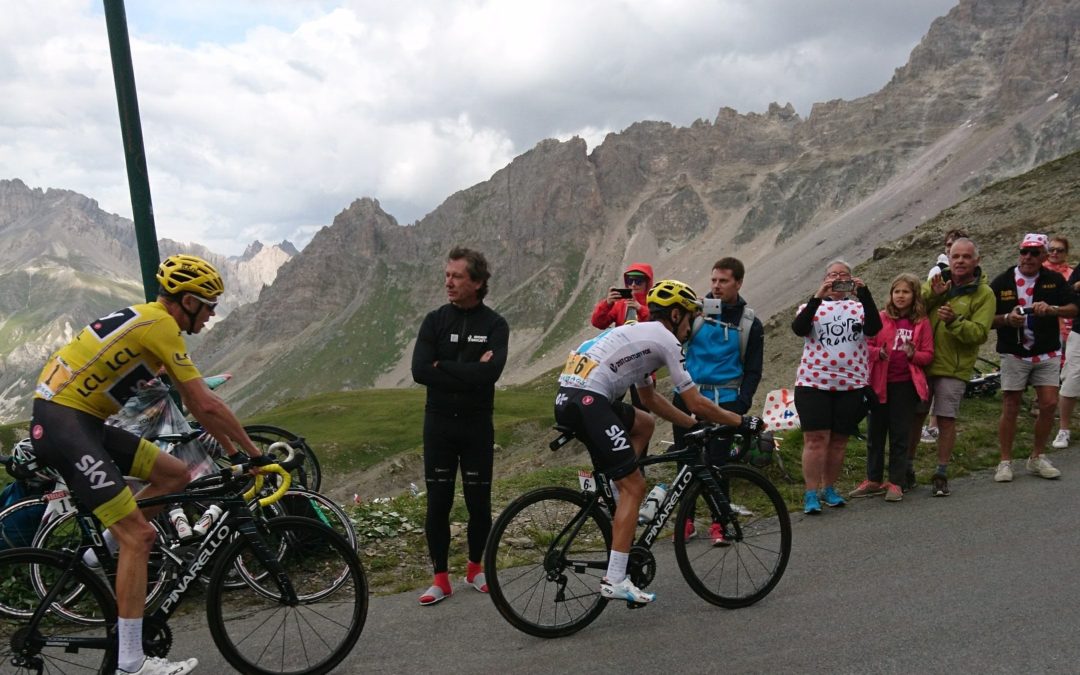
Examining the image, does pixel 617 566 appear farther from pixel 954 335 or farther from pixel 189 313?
pixel 954 335

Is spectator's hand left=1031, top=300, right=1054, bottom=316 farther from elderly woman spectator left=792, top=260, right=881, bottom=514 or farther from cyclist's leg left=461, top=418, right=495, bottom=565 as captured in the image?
cyclist's leg left=461, top=418, right=495, bottom=565

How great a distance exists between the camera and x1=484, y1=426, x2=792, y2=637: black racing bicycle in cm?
579

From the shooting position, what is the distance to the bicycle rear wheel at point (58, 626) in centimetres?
488

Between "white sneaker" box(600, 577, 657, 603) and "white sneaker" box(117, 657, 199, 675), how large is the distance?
305 cm

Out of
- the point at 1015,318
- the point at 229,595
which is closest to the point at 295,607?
the point at 229,595

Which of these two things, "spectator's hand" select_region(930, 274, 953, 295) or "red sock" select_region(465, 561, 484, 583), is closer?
"red sock" select_region(465, 561, 484, 583)

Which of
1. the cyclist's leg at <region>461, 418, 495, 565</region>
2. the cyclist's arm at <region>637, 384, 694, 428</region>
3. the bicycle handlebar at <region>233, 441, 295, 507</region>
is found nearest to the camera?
the bicycle handlebar at <region>233, 441, 295, 507</region>

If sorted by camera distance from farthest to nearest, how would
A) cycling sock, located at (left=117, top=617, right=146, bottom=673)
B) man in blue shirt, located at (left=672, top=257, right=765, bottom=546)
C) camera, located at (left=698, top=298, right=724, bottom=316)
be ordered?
1. man in blue shirt, located at (left=672, top=257, right=765, bottom=546)
2. camera, located at (left=698, top=298, right=724, bottom=316)
3. cycling sock, located at (left=117, top=617, right=146, bottom=673)

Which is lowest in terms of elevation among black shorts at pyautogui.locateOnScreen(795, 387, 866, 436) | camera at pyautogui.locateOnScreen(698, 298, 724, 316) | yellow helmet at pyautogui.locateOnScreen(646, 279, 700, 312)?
black shorts at pyautogui.locateOnScreen(795, 387, 866, 436)

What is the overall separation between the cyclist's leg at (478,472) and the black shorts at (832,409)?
13.3 ft

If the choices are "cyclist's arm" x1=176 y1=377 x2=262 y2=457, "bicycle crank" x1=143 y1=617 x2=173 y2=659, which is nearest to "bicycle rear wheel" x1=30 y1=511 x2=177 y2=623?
"bicycle crank" x1=143 y1=617 x2=173 y2=659

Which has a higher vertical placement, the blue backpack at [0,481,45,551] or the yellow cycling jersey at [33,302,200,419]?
the yellow cycling jersey at [33,302,200,419]

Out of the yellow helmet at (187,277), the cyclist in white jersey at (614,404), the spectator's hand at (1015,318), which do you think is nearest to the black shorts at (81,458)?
the yellow helmet at (187,277)

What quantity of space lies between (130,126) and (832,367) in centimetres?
816
